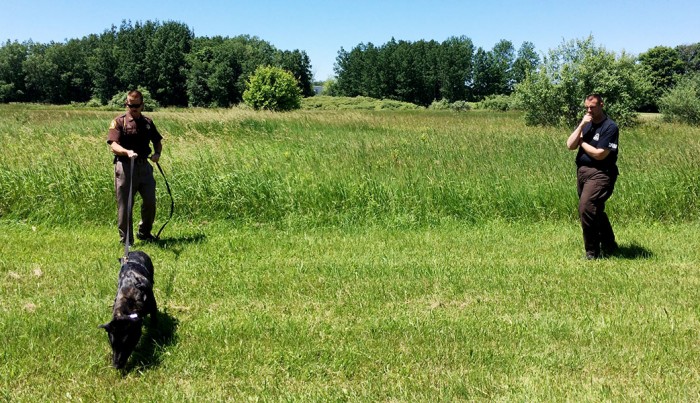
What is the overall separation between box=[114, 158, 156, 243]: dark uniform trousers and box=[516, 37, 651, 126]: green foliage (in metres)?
20.0

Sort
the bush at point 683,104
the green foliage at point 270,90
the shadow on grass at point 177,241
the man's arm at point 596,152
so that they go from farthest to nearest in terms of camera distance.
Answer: the green foliage at point 270,90, the bush at point 683,104, the shadow on grass at point 177,241, the man's arm at point 596,152

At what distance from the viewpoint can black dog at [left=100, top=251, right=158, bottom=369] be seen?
3237 millimetres

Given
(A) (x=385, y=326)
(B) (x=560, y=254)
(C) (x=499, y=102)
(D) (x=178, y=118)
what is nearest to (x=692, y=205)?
(B) (x=560, y=254)

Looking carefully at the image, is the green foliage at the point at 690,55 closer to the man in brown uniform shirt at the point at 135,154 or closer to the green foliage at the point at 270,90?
the green foliage at the point at 270,90

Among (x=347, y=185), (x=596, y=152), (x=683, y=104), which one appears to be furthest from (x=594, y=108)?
(x=683, y=104)

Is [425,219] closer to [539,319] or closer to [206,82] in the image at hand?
[539,319]

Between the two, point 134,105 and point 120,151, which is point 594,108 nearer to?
point 134,105

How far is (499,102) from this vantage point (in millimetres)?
58000

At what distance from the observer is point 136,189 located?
660 centimetres

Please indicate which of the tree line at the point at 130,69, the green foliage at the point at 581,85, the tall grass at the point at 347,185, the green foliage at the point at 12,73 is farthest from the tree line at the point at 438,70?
the tall grass at the point at 347,185

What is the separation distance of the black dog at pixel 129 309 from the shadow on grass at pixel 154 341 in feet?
0.40

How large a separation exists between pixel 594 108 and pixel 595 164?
0.65 metres

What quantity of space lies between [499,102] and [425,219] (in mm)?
53889

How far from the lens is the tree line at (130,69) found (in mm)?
75750
